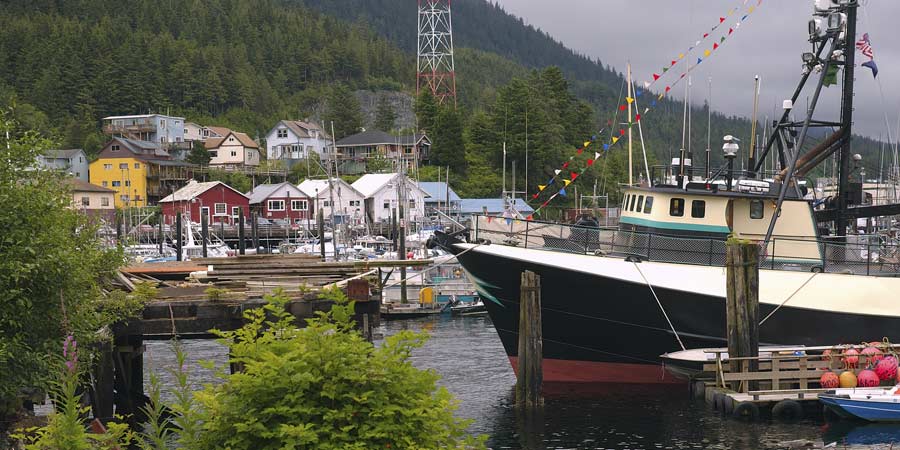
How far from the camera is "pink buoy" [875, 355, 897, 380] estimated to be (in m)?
23.9

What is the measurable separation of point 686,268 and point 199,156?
311 ft

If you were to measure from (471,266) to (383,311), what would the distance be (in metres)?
22.4

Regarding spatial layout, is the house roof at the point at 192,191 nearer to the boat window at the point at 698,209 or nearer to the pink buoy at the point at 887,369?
the boat window at the point at 698,209

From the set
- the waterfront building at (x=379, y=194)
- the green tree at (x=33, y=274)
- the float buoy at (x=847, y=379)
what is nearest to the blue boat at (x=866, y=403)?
the float buoy at (x=847, y=379)

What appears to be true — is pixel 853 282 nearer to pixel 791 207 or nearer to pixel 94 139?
pixel 791 207

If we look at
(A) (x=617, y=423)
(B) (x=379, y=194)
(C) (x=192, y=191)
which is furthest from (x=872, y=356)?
(C) (x=192, y=191)

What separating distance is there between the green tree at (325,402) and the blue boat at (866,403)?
15415 millimetres

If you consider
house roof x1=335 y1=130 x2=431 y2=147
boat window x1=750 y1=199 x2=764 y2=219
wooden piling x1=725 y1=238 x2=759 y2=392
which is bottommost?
wooden piling x1=725 y1=238 x2=759 y2=392

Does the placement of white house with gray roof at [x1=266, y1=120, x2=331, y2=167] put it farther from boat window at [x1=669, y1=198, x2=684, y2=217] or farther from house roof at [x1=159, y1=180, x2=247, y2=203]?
boat window at [x1=669, y1=198, x2=684, y2=217]

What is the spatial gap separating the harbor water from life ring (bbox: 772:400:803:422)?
28 cm

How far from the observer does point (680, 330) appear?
1092 inches

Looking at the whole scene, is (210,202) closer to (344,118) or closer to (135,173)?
(135,173)

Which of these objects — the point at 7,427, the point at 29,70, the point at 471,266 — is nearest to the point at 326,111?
the point at 29,70

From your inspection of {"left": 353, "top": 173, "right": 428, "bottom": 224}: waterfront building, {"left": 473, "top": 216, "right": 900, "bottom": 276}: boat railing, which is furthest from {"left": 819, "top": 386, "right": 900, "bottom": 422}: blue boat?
{"left": 353, "top": 173, "right": 428, "bottom": 224}: waterfront building
